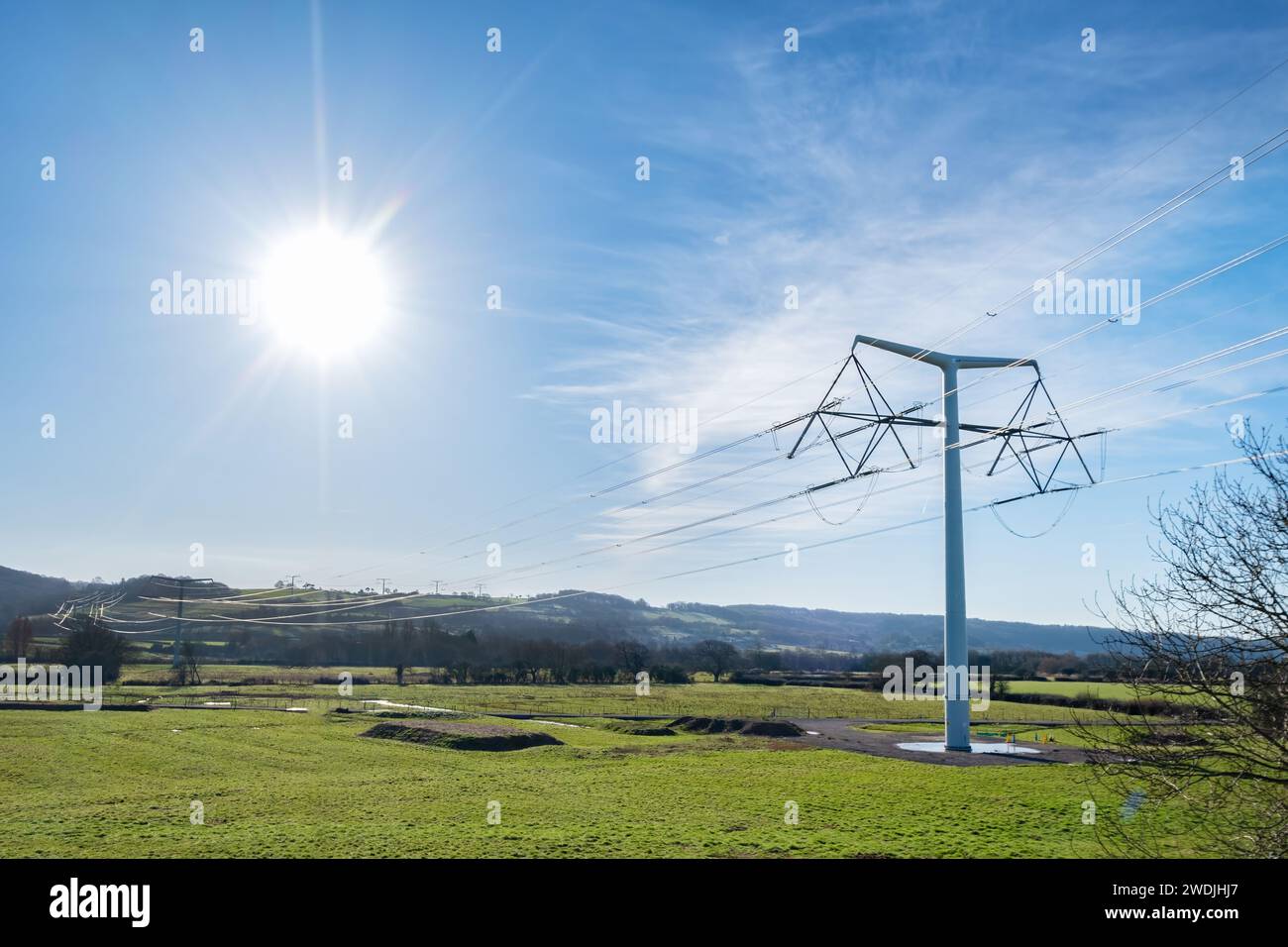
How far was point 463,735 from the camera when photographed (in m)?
62.5

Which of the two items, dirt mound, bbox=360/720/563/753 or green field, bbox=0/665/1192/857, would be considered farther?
dirt mound, bbox=360/720/563/753

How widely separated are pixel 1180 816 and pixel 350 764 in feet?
135

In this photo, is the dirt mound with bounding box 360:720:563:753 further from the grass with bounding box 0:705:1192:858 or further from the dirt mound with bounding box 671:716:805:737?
the dirt mound with bounding box 671:716:805:737

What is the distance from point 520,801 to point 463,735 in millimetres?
27676

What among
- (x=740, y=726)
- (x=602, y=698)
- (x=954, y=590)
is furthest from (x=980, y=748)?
(x=602, y=698)

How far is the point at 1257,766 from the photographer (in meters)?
19.9

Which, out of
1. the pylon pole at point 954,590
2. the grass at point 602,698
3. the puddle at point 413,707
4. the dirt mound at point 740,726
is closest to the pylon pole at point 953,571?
the pylon pole at point 954,590

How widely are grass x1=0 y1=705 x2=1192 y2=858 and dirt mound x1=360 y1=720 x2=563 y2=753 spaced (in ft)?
7.98

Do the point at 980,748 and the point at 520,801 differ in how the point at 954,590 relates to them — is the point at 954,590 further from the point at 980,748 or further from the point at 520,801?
the point at 520,801

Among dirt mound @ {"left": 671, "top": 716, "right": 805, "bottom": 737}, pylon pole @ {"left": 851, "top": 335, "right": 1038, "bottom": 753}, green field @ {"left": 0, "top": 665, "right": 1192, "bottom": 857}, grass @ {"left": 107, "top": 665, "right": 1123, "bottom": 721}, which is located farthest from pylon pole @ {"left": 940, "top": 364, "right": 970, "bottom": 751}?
grass @ {"left": 107, "top": 665, "right": 1123, "bottom": 721}

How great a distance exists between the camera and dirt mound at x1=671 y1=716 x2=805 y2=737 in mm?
69500
